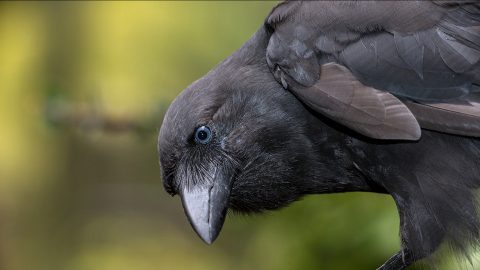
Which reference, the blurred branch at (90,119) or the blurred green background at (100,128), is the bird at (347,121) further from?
the blurred branch at (90,119)

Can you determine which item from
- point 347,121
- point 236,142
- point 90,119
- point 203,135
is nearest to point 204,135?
point 203,135

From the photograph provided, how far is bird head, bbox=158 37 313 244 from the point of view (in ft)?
11.9

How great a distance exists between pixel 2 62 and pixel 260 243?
10.7 feet

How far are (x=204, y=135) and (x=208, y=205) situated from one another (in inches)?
12.1

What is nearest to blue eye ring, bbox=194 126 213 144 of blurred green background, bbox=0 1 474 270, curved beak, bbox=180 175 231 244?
curved beak, bbox=180 175 231 244

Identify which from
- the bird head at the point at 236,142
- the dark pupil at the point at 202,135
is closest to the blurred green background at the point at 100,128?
the bird head at the point at 236,142

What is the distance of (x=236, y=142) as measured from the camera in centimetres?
365

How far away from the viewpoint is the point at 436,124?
335 centimetres

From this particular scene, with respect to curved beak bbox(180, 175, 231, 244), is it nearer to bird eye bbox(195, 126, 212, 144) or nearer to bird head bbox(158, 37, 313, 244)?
bird head bbox(158, 37, 313, 244)

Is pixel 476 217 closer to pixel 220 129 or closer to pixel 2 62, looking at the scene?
pixel 220 129

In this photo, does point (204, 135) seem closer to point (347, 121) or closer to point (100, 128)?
point (347, 121)

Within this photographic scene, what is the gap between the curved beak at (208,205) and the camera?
11.5 ft

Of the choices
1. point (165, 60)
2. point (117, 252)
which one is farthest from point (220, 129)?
point (117, 252)

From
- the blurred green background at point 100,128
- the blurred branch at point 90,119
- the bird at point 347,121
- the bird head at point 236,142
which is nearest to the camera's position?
the bird at point 347,121
